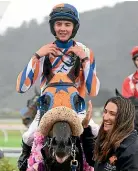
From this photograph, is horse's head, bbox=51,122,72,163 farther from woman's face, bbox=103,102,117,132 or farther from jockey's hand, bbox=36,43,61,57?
jockey's hand, bbox=36,43,61,57

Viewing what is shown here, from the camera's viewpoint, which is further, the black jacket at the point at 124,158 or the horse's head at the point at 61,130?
the horse's head at the point at 61,130

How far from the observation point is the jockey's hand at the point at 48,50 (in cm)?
391

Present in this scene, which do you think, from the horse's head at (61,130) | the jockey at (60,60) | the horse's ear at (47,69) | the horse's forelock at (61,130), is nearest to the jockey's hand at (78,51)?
the jockey at (60,60)

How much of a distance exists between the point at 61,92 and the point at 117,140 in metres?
0.77

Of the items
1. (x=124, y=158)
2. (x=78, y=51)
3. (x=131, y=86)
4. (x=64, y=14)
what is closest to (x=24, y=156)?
(x=78, y=51)

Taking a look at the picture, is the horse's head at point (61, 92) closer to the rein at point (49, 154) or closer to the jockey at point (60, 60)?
the jockey at point (60, 60)

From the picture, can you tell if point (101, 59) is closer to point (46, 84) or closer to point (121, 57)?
point (121, 57)

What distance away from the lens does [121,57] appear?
1668 inches

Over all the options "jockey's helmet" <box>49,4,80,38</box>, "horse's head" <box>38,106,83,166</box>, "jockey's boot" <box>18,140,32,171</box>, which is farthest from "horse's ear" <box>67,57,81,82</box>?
"jockey's boot" <box>18,140,32,171</box>

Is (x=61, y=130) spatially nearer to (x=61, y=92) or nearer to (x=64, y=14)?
(x=61, y=92)

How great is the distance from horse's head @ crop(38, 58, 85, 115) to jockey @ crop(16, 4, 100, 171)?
0.25 ft

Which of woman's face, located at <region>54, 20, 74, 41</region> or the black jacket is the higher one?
woman's face, located at <region>54, 20, 74, 41</region>

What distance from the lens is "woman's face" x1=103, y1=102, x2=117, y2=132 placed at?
10.2 feet

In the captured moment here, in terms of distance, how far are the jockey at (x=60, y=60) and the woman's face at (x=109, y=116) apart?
0.79m
